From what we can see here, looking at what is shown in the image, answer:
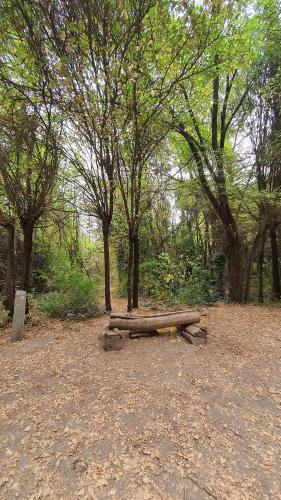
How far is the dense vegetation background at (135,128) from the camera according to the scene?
382cm

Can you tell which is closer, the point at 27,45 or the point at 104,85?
the point at 27,45

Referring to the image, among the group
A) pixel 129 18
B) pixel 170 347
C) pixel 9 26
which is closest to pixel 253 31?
pixel 129 18

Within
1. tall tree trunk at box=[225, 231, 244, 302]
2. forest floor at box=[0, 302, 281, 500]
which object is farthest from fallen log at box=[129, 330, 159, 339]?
tall tree trunk at box=[225, 231, 244, 302]

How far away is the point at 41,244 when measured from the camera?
9859mm

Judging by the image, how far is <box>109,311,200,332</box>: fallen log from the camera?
4.06 metres

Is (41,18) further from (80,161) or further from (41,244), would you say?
(41,244)

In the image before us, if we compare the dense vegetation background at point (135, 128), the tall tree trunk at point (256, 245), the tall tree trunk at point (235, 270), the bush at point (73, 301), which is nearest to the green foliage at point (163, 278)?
the dense vegetation background at point (135, 128)

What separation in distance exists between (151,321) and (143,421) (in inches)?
74.8

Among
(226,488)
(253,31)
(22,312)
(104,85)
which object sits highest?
(253,31)

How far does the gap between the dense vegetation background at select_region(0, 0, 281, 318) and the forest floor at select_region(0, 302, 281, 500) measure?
283 centimetres

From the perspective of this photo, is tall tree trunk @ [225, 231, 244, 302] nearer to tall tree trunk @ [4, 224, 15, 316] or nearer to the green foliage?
the green foliage

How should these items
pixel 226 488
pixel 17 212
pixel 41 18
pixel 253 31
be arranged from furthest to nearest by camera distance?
1. pixel 253 31
2. pixel 17 212
3. pixel 41 18
4. pixel 226 488

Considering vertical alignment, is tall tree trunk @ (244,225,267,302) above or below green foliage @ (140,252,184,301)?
above

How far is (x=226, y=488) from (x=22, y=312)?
161 inches
